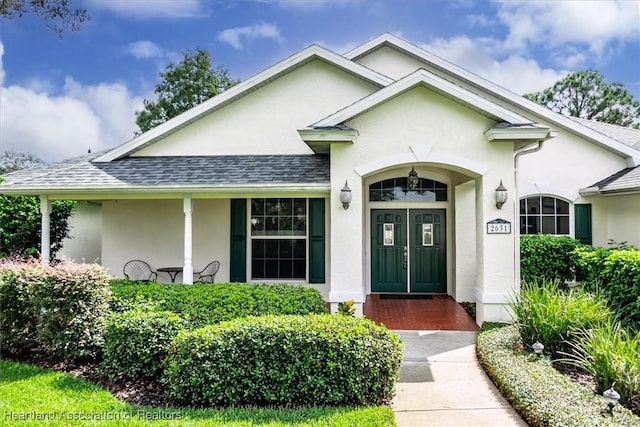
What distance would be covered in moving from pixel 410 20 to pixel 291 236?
6635mm

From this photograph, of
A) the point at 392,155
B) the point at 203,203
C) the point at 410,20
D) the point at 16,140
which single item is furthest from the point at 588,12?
the point at 16,140

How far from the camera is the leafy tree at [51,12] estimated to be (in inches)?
231

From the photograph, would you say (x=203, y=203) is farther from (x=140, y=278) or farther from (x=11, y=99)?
(x=11, y=99)

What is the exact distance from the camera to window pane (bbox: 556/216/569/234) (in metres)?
10.6

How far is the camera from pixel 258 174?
923 centimetres

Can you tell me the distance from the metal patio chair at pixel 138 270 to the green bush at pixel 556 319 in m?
8.78

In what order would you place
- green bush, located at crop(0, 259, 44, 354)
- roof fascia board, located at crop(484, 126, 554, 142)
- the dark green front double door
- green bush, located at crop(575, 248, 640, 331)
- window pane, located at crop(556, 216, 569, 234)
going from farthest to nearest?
the dark green front double door < window pane, located at crop(556, 216, 569, 234) < roof fascia board, located at crop(484, 126, 554, 142) < green bush, located at crop(575, 248, 640, 331) < green bush, located at crop(0, 259, 44, 354)

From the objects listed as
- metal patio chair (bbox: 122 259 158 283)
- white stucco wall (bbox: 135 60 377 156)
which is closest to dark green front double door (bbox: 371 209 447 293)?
white stucco wall (bbox: 135 60 377 156)

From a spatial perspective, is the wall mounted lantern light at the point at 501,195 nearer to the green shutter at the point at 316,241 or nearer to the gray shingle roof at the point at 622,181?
the gray shingle roof at the point at 622,181

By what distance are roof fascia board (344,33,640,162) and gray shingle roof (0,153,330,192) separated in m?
4.60

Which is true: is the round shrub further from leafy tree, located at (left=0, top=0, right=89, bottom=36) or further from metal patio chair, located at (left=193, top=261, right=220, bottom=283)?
metal patio chair, located at (left=193, top=261, right=220, bottom=283)

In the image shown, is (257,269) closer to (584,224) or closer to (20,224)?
(20,224)

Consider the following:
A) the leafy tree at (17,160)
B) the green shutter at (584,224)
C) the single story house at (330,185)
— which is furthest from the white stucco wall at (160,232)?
the leafy tree at (17,160)

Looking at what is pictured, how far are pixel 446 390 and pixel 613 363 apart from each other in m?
1.95
